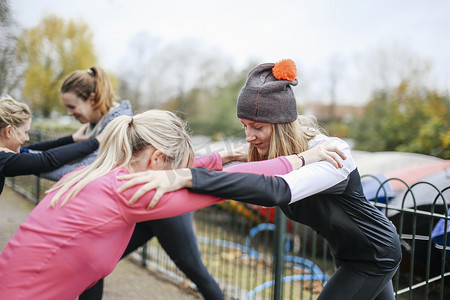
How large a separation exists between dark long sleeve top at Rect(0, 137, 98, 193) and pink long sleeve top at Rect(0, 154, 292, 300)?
26.9 inches

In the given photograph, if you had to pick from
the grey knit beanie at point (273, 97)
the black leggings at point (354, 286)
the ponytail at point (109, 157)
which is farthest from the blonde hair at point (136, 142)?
the black leggings at point (354, 286)

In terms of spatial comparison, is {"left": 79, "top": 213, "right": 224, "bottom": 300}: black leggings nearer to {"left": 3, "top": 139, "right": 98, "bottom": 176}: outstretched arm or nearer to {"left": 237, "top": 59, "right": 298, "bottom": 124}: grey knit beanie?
{"left": 3, "top": 139, "right": 98, "bottom": 176}: outstretched arm

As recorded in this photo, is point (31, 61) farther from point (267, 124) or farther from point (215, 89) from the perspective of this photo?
point (215, 89)

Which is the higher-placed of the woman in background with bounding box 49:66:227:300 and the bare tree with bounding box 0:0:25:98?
the bare tree with bounding box 0:0:25:98

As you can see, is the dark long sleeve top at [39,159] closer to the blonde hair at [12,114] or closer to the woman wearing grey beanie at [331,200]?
the blonde hair at [12,114]

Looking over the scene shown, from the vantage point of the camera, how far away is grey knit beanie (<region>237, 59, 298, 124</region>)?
175 centimetres

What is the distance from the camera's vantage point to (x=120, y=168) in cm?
145

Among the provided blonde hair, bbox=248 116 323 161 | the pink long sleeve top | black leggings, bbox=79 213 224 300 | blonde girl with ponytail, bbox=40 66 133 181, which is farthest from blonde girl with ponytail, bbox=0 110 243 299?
blonde girl with ponytail, bbox=40 66 133 181

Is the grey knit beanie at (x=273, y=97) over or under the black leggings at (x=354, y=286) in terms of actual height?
over

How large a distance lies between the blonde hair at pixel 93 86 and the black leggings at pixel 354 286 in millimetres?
1946

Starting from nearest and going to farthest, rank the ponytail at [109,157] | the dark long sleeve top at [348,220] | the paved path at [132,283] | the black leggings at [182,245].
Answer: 1. the ponytail at [109,157]
2. the dark long sleeve top at [348,220]
3. the black leggings at [182,245]
4. the paved path at [132,283]

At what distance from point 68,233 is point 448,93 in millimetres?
11378

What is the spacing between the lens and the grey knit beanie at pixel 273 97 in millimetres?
1751

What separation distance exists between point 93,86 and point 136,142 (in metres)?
1.30
